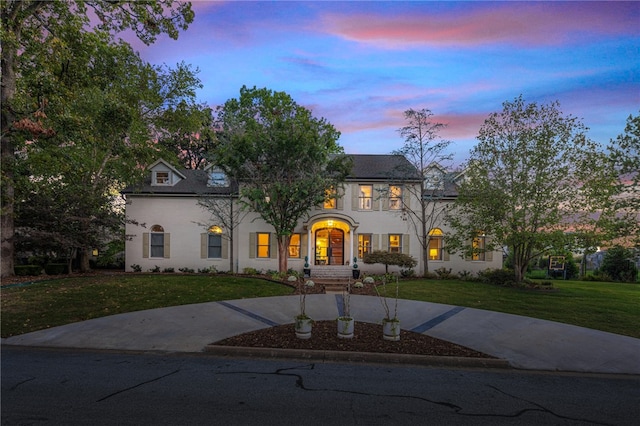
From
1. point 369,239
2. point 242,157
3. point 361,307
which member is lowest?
point 361,307

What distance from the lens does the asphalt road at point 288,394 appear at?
4316mm

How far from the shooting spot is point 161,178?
854 inches

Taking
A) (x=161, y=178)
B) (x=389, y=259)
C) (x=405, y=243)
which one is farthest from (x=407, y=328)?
(x=161, y=178)

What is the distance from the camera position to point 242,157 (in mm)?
17062

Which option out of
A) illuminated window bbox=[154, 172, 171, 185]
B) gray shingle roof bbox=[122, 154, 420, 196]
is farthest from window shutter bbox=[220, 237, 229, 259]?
illuminated window bbox=[154, 172, 171, 185]

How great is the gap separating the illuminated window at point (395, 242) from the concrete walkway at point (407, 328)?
9040mm

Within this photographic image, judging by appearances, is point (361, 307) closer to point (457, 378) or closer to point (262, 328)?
point (262, 328)

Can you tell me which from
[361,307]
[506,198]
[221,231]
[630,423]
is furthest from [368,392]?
[221,231]

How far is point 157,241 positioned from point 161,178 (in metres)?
4.27

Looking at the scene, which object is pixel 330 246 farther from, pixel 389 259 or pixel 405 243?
pixel 405 243

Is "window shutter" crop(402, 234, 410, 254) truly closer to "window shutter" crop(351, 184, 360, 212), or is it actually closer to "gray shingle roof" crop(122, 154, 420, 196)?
"window shutter" crop(351, 184, 360, 212)

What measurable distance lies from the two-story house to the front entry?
0.22ft

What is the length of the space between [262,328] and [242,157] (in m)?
10.6

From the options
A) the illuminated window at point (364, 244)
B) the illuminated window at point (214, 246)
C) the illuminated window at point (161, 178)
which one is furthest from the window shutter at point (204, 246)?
the illuminated window at point (364, 244)
